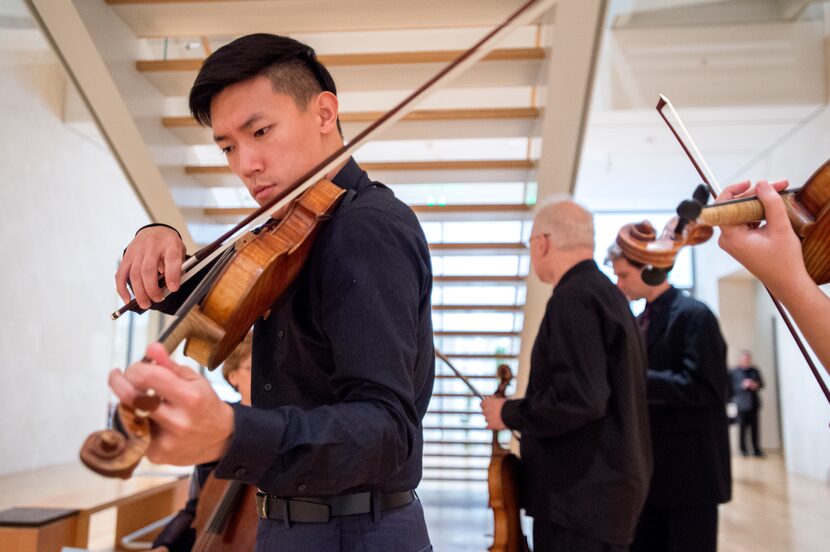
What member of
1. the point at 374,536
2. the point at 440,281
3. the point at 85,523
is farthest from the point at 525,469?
the point at 440,281

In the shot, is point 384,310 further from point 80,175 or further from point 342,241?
point 80,175

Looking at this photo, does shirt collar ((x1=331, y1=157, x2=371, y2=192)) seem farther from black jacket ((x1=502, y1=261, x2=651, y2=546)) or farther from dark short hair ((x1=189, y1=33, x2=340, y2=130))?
black jacket ((x1=502, y1=261, x2=651, y2=546))

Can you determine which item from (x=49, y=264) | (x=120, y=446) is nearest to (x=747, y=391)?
(x=49, y=264)

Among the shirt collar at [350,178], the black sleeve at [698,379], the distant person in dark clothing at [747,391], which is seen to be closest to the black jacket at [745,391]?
the distant person in dark clothing at [747,391]

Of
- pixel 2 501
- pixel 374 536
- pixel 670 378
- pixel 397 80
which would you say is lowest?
pixel 2 501

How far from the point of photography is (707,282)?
13461mm

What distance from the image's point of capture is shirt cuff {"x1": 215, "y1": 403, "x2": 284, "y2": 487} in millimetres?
803

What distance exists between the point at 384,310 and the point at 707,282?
44.3ft

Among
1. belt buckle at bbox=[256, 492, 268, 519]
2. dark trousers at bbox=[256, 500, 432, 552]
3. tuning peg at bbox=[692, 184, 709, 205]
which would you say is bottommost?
dark trousers at bbox=[256, 500, 432, 552]

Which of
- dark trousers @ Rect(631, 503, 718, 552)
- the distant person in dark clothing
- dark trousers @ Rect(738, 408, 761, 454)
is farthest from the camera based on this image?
dark trousers @ Rect(738, 408, 761, 454)

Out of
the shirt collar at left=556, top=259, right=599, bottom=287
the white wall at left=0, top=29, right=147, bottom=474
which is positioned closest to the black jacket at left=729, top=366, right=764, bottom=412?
the white wall at left=0, top=29, right=147, bottom=474

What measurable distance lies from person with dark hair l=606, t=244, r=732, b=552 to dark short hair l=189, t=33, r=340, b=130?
6.02 feet

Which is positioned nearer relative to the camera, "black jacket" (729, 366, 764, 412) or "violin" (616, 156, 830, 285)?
"violin" (616, 156, 830, 285)

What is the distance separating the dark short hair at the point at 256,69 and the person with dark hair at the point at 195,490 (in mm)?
1175
